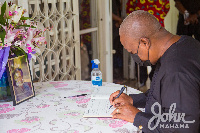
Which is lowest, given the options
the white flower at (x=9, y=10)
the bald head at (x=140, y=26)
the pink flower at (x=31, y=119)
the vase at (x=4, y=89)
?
the pink flower at (x=31, y=119)

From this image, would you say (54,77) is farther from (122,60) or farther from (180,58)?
(122,60)

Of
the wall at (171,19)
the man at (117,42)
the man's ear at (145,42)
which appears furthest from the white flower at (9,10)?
the wall at (171,19)

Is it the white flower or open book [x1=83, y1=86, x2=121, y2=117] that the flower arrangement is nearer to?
the white flower

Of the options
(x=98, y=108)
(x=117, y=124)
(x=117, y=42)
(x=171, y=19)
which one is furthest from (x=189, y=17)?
(x=117, y=124)

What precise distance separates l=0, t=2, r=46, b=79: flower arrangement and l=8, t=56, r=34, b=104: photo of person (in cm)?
5

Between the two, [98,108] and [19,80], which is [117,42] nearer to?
[19,80]

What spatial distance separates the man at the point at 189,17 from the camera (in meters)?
4.70

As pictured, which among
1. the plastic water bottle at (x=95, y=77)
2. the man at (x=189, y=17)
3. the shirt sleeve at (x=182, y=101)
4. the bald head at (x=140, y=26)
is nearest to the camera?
the shirt sleeve at (x=182, y=101)

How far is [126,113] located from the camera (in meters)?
1.32

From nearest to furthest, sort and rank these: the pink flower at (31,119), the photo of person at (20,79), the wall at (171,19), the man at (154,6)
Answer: the pink flower at (31,119)
the photo of person at (20,79)
the man at (154,6)
the wall at (171,19)

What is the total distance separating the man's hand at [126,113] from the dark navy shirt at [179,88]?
0.08m

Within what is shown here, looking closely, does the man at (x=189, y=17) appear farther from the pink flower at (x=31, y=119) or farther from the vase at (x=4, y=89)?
the pink flower at (x=31, y=119)

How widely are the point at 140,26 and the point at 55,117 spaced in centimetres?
60

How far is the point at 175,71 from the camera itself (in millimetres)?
1095
